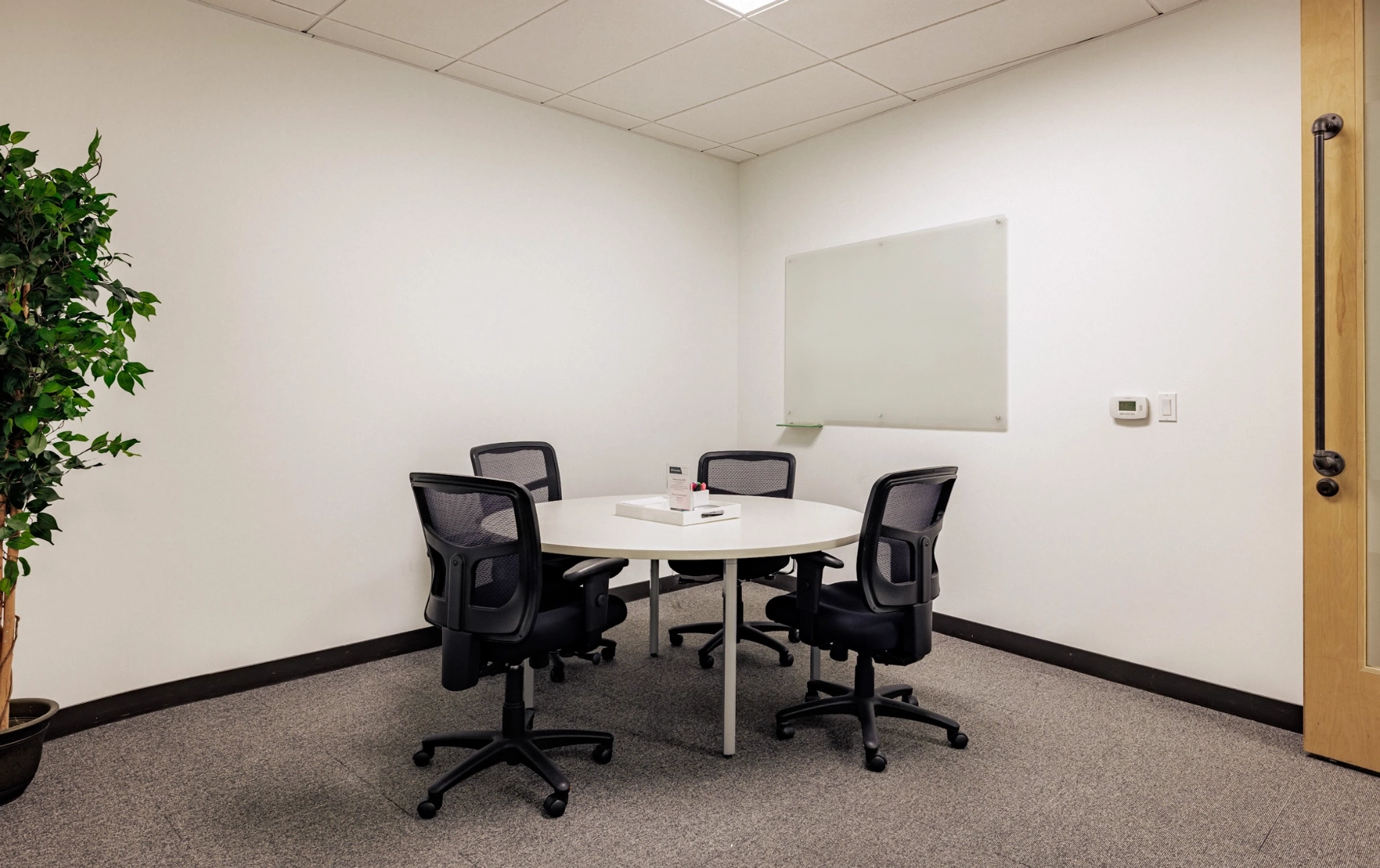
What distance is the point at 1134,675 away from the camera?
3.24 m

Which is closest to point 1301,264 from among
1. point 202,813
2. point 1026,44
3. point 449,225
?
point 1026,44

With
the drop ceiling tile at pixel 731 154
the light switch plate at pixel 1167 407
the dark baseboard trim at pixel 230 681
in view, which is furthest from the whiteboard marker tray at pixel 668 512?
the drop ceiling tile at pixel 731 154

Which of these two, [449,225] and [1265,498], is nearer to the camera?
[1265,498]

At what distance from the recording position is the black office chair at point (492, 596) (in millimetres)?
2174

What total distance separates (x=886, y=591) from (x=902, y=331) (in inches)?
81.9

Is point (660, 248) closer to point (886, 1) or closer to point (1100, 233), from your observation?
point (886, 1)

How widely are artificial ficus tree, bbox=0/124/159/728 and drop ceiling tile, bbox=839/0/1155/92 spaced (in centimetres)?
303

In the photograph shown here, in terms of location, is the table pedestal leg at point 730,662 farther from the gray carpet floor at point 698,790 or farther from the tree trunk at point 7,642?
the tree trunk at point 7,642

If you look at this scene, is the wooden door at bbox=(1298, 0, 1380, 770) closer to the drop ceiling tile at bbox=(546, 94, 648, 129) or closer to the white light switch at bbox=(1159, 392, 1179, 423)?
the white light switch at bbox=(1159, 392, 1179, 423)

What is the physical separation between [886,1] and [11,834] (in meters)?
3.95

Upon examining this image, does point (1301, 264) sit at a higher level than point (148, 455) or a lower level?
higher

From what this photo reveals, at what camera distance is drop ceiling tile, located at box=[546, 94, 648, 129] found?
407 cm

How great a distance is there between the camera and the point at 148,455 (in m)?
2.91

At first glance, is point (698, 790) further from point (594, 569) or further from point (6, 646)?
point (6, 646)
